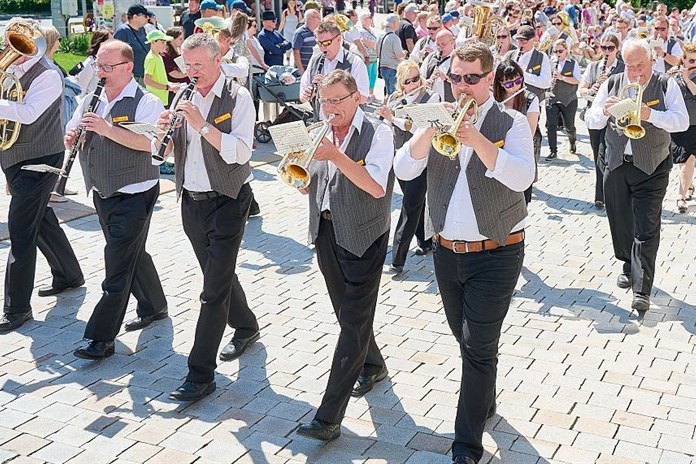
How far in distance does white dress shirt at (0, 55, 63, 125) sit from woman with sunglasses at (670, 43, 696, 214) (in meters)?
5.92

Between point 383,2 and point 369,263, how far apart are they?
3238 centimetres

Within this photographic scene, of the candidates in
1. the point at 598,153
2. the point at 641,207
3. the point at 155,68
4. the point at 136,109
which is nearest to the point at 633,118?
the point at 641,207

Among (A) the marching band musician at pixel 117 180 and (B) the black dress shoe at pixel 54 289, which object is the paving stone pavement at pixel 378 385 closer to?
(B) the black dress shoe at pixel 54 289

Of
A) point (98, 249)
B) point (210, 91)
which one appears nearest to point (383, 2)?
point (98, 249)

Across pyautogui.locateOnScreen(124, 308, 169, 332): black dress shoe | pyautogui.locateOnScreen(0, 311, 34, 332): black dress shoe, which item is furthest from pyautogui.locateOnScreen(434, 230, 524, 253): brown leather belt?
pyautogui.locateOnScreen(0, 311, 34, 332): black dress shoe

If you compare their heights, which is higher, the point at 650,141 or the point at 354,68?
the point at 354,68

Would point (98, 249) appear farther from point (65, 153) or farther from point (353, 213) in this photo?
point (353, 213)

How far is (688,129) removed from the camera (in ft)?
31.3

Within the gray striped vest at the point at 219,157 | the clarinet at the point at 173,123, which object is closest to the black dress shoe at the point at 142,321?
the gray striped vest at the point at 219,157

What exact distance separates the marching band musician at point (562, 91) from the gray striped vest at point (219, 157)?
7.58 m

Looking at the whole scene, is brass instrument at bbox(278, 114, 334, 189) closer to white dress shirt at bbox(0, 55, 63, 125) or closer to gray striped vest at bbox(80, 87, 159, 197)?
gray striped vest at bbox(80, 87, 159, 197)

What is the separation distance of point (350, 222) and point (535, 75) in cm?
610

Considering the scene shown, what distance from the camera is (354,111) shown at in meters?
4.76

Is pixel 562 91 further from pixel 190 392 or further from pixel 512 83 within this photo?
pixel 190 392
